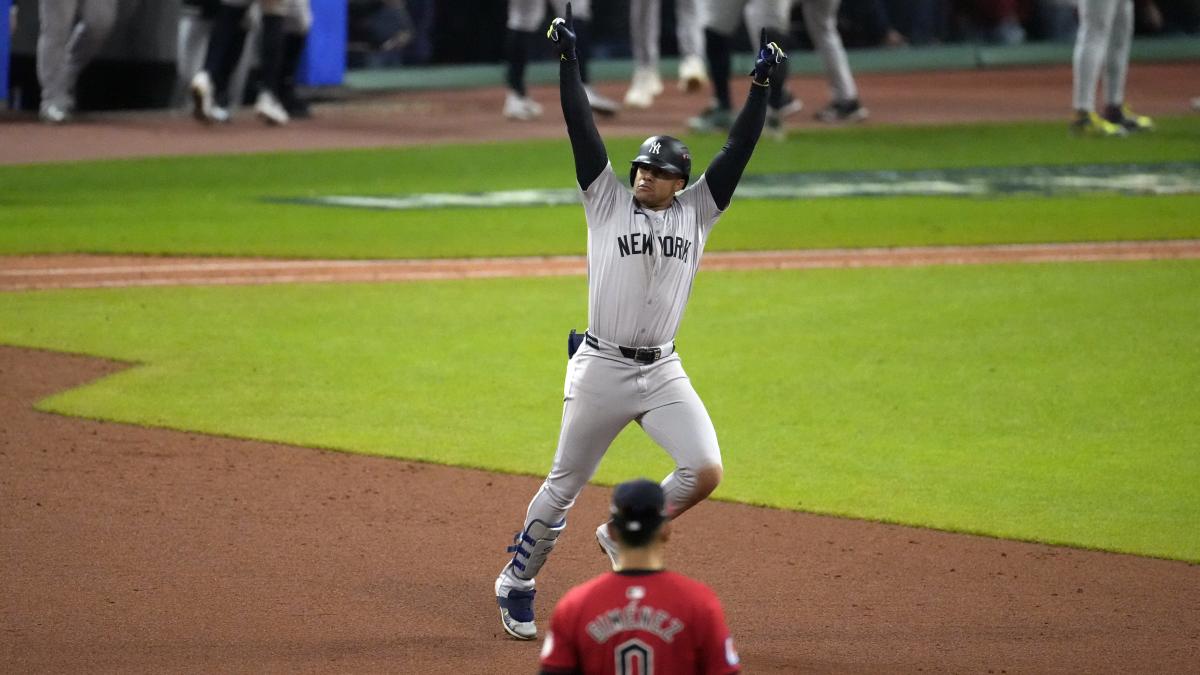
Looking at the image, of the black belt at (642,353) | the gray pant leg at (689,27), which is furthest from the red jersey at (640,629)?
the gray pant leg at (689,27)

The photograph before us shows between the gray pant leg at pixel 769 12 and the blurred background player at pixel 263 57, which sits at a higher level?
the gray pant leg at pixel 769 12

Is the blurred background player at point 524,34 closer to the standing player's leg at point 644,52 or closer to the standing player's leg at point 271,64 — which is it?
the standing player's leg at point 644,52

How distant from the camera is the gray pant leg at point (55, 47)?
17109 mm

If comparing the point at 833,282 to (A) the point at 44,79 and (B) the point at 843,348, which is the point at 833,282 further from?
(A) the point at 44,79

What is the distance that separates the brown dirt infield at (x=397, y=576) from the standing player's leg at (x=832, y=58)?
33.4 ft

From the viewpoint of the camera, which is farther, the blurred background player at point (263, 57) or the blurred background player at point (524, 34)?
the blurred background player at point (524, 34)

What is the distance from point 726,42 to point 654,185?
11.7 meters

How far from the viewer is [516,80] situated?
18594mm

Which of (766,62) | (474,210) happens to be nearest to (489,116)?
(474,210)

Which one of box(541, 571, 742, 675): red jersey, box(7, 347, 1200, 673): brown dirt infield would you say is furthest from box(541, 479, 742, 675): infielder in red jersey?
box(7, 347, 1200, 673): brown dirt infield

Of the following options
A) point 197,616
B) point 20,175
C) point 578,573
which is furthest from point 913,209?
point 197,616

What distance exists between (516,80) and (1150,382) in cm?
1067

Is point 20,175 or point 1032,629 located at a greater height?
point 1032,629

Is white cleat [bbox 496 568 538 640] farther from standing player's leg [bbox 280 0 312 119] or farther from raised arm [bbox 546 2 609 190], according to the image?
standing player's leg [bbox 280 0 312 119]
